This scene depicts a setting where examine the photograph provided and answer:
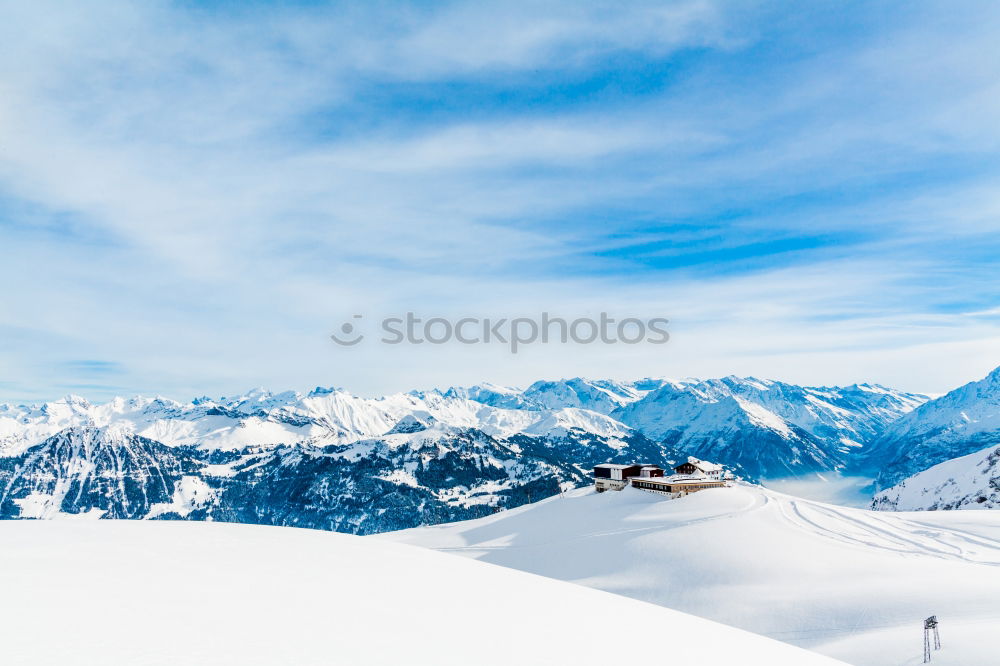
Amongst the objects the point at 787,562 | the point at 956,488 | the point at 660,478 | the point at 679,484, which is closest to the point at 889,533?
the point at 787,562

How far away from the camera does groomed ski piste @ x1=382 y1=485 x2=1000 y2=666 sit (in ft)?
102

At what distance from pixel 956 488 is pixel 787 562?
17140 centimetres

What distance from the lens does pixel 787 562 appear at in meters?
50.5

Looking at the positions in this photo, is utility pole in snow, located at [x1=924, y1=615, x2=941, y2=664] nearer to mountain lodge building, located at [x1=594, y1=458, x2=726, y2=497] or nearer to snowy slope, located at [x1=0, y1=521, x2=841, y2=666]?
snowy slope, located at [x1=0, y1=521, x2=841, y2=666]

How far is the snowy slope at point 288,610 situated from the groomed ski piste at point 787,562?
63.3ft

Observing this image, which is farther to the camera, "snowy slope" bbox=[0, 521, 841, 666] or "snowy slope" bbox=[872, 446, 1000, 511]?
"snowy slope" bbox=[872, 446, 1000, 511]

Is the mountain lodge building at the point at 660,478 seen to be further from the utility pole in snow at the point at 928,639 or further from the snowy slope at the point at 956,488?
the snowy slope at the point at 956,488

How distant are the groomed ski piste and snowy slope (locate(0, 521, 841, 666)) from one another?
19.3 meters

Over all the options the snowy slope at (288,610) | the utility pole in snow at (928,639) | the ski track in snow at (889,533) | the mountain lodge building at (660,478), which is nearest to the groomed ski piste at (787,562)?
the ski track in snow at (889,533)

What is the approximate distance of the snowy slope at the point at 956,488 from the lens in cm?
15100

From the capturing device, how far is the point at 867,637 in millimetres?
29812

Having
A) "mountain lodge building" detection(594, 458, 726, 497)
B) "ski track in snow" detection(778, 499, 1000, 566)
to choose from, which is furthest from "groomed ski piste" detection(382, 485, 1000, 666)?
"mountain lodge building" detection(594, 458, 726, 497)

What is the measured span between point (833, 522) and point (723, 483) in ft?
96.6

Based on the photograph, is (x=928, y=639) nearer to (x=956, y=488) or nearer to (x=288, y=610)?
(x=288, y=610)
